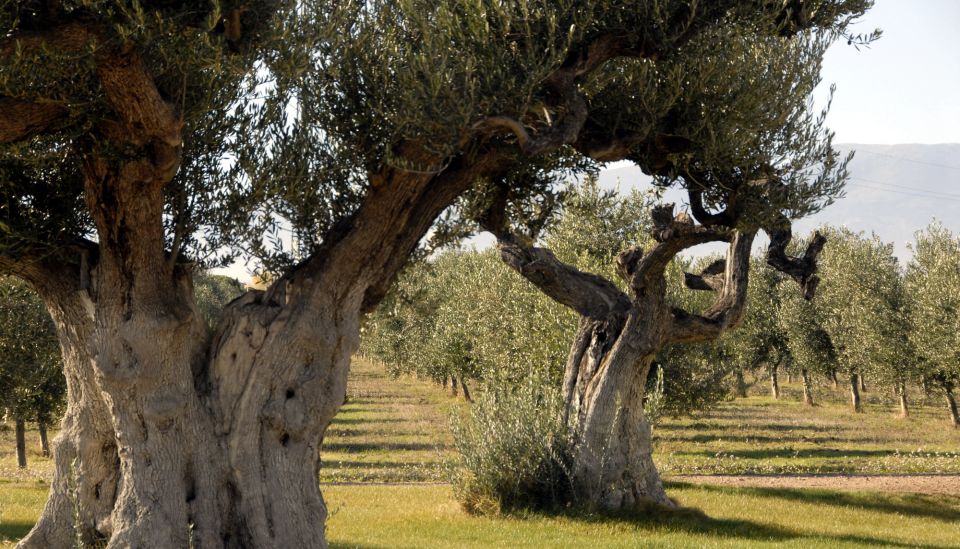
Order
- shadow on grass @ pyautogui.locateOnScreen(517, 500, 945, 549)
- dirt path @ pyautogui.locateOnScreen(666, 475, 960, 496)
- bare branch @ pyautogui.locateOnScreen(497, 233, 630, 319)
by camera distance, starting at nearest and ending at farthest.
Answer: shadow on grass @ pyautogui.locateOnScreen(517, 500, 945, 549), bare branch @ pyautogui.locateOnScreen(497, 233, 630, 319), dirt path @ pyautogui.locateOnScreen(666, 475, 960, 496)

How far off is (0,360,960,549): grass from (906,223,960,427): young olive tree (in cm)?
269

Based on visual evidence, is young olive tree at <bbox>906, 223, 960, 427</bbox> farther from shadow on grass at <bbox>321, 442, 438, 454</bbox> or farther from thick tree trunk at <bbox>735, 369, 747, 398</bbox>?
shadow on grass at <bbox>321, 442, 438, 454</bbox>

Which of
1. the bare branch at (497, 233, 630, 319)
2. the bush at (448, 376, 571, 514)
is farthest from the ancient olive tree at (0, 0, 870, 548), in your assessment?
the bush at (448, 376, 571, 514)

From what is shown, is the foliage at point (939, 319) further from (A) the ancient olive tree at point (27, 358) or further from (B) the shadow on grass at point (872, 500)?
(A) the ancient olive tree at point (27, 358)

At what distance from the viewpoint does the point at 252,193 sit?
34.0 ft

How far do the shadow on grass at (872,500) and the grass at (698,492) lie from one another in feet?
0.11

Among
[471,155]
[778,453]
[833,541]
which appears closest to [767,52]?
[471,155]

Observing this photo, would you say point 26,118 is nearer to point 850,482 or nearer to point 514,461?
point 514,461

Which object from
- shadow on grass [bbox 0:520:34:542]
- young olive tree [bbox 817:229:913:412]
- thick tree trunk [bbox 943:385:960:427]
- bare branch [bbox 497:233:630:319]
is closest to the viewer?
shadow on grass [bbox 0:520:34:542]

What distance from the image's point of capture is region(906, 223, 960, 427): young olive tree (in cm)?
3656

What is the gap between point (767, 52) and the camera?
1188 cm

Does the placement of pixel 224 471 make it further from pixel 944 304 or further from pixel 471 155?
pixel 944 304

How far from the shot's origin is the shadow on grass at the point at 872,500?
18.2 metres

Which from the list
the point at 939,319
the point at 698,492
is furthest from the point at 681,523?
the point at 939,319
